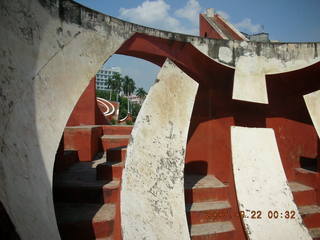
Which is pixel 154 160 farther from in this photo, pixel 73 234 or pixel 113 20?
pixel 113 20

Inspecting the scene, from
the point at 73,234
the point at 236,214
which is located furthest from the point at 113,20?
the point at 236,214

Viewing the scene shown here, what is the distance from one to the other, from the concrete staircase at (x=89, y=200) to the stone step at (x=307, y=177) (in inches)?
128

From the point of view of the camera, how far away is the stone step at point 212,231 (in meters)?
3.00

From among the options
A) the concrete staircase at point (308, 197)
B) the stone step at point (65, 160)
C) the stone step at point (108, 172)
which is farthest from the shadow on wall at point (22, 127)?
the concrete staircase at point (308, 197)

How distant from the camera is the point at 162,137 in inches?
112

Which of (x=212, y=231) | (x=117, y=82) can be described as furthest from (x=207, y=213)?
(x=117, y=82)

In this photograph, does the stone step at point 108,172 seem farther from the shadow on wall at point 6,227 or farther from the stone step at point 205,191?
the shadow on wall at point 6,227

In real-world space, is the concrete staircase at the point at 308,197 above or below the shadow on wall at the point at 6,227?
below

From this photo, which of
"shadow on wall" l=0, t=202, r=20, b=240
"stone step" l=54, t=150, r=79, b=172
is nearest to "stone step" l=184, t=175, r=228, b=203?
"stone step" l=54, t=150, r=79, b=172

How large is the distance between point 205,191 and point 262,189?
887 mm

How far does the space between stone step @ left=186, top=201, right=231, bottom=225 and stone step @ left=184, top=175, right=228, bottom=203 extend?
0.39ft

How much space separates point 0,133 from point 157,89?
5.81 ft

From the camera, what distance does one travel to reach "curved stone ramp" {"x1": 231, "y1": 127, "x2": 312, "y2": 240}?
283 centimetres

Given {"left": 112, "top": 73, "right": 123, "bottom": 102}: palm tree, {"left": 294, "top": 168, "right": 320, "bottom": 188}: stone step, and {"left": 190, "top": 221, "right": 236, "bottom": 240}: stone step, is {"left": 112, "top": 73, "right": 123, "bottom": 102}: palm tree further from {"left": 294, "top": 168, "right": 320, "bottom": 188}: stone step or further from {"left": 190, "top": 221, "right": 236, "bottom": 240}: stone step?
{"left": 190, "top": 221, "right": 236, "bottom": 240}: stone step
